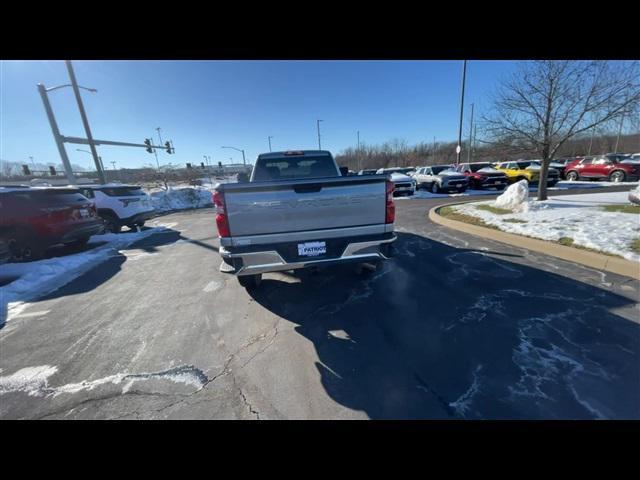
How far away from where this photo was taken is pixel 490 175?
16.0 meters

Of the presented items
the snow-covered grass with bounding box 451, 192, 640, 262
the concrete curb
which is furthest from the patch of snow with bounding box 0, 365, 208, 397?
the snow-covered grass with bounding box 451, 192, 640, 262

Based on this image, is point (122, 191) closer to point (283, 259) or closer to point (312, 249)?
point (283, 259)

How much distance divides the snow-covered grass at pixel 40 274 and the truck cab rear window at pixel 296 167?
184 inches

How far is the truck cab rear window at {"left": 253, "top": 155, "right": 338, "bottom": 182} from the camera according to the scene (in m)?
4.76

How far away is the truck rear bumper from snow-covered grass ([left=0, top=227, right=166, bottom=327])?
12.8 ft

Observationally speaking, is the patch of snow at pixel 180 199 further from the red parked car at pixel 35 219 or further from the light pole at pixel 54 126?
the red parked car at pixel 35 219

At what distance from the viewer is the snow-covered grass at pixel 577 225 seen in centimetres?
458

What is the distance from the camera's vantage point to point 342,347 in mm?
2674

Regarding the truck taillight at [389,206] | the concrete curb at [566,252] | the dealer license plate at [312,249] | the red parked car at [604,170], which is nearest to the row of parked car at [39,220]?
the dealer license plate at [312,249]

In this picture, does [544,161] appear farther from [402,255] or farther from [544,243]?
[402,255]
